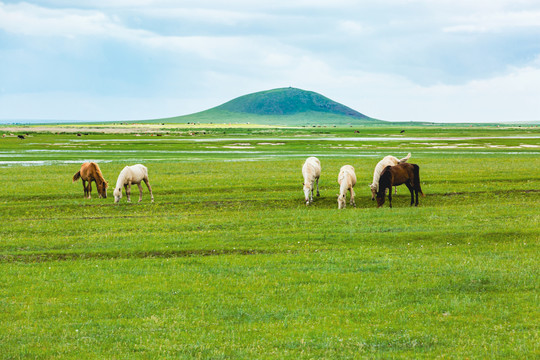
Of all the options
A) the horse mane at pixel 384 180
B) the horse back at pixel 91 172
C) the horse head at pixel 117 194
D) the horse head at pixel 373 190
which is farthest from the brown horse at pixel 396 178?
the horse back at pixel 91 172

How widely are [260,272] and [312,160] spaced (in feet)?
57.9

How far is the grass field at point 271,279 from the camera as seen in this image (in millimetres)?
10234

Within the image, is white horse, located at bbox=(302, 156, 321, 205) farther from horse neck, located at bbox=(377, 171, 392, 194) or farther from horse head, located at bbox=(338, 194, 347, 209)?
horse neck, located at bbox=(377, 171, 392, 194)

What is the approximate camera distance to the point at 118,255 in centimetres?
1822

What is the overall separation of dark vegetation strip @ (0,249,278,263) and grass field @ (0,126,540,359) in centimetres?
9

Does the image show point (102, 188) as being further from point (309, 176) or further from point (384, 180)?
point (384, 180)

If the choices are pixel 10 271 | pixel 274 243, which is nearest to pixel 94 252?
pixel 10 271

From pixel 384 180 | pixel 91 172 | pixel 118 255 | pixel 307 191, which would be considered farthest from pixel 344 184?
pixel 91 172

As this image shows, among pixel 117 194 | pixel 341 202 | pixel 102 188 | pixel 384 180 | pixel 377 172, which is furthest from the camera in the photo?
pixel 102 188

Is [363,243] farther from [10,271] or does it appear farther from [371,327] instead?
[10,271]

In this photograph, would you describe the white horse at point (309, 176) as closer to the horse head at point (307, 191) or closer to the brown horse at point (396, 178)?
the horse head at point (307, 191)

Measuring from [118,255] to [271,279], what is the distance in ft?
20.6

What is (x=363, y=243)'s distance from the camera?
19.2 meters

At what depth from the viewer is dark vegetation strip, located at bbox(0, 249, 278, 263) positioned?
1778 cm
